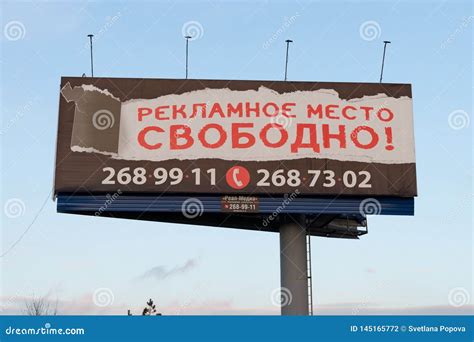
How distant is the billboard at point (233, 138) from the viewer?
24.7 metres

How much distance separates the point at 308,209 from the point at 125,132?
716 centimetres

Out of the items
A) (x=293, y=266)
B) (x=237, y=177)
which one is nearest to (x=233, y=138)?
(x=237, y=177)

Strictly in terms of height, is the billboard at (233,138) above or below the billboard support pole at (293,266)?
above

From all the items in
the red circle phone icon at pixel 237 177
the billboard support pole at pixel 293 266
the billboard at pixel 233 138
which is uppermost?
the billboard at pixel 233 138

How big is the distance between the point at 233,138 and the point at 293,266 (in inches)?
202

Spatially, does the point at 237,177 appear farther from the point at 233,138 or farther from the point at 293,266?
the point at 293,266

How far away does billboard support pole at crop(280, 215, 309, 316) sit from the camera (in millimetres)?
24750

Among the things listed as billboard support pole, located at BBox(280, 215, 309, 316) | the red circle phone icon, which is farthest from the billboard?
billboard support pole, located at BBox(280, 215, 309, 316)

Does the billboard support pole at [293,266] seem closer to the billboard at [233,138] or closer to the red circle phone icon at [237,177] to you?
the billboard at [233,138]

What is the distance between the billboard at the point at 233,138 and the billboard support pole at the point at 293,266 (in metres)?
1.72

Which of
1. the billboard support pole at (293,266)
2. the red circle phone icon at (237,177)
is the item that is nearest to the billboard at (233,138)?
the red circle phone icon at (237,177)

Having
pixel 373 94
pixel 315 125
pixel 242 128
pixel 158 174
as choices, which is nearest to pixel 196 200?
pixel 158 174

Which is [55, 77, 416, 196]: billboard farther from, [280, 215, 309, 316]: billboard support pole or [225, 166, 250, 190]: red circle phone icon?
[280, 215, 309, 316]: billboard support pole

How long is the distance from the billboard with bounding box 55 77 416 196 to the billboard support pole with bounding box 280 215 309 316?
1.72 metres
